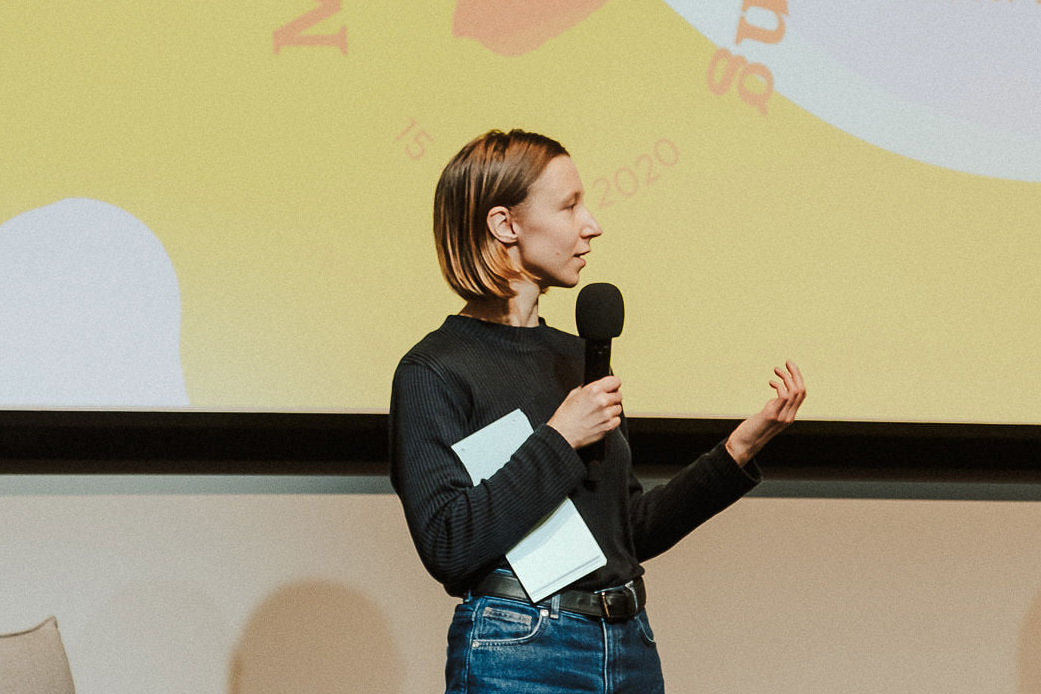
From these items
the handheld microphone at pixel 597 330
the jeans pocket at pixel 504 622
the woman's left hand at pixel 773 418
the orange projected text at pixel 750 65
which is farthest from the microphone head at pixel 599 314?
the orange projected text at pixel 750 65

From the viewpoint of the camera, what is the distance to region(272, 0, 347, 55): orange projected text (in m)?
1.88

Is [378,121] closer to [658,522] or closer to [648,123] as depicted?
[648,123]

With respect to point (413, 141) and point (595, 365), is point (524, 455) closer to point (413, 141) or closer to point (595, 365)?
point (595, 365)

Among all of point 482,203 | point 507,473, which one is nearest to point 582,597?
point 507,473

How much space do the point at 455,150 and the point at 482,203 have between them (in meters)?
0.65

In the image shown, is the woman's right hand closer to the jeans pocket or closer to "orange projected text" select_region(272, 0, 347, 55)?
the jeans pocket

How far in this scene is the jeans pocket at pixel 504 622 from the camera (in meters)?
1.17

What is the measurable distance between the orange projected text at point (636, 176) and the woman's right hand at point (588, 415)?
829 millimetres

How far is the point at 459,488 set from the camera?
3.80ft

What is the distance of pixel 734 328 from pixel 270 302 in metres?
0.91

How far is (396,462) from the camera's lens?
124 centimetres

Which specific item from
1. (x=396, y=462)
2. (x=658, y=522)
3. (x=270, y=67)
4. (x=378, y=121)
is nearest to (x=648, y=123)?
(x=378, y=121)

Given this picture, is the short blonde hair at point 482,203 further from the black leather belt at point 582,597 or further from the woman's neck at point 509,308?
the black leather belt at point 582,597

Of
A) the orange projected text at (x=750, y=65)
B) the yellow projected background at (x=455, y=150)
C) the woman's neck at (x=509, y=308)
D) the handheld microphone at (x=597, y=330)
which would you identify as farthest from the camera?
the orange projected text at (x=750, y=65)
